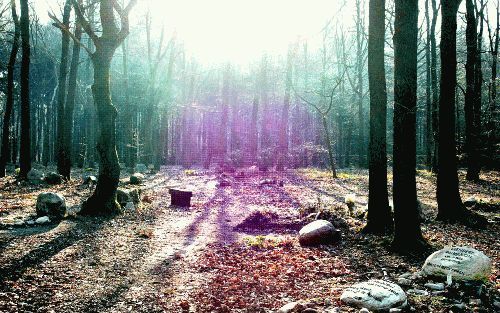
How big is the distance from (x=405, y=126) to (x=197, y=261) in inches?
158

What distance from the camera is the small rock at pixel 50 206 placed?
28.9 feet

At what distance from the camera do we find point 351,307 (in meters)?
4.04

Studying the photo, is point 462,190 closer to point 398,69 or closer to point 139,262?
point 398,69

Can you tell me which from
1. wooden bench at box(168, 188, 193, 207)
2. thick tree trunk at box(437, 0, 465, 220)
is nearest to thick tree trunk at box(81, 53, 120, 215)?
wooden bench at box(168, 188, 193, 207)

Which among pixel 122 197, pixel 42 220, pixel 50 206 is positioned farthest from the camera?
pixel 122 197

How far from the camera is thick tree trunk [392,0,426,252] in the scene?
20.5ft

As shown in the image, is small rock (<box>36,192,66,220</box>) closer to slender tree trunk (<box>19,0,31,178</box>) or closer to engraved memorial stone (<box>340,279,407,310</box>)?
engraved memorial stone (<box>340,279,407,310</box>)

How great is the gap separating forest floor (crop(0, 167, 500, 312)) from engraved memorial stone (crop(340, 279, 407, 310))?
0.18 m

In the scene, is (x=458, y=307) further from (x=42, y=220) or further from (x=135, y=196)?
(x=135, y=196)

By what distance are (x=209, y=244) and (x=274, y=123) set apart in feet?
120

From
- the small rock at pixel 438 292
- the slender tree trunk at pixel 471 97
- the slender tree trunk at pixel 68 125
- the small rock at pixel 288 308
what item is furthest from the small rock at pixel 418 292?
the slender tree trunk at pixel 68 125

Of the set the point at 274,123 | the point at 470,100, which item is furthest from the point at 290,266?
the point at 274,123

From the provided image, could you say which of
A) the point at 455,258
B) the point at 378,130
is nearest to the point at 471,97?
the point at 378,130

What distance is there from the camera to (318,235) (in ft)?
23.7
